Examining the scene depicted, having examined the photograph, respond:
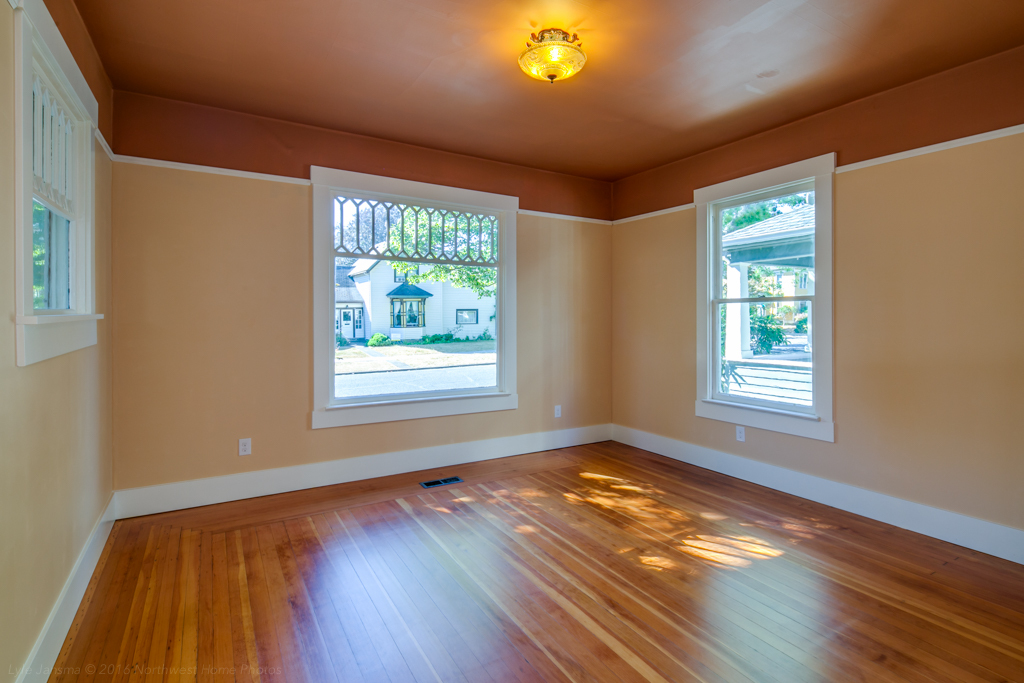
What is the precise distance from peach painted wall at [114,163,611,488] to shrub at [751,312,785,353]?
279cm

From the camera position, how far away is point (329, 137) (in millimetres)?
3871

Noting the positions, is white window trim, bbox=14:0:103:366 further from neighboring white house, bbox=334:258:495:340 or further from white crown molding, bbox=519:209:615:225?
white crown molding, bbox=519:209:615:225

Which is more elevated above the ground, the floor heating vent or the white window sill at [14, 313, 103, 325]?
the white window sill at [14, 313, 103, 325]

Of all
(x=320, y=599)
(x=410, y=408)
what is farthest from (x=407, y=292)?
(x=320, y=599)

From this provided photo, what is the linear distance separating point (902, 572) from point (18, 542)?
12.0 feet

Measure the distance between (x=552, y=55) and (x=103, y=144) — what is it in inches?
101

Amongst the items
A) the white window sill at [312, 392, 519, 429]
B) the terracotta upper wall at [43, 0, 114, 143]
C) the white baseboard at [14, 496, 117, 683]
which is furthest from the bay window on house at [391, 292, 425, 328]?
the white baseboard at [14, 496, 117, 683]

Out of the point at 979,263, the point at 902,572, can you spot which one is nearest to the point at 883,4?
the point at 979,263

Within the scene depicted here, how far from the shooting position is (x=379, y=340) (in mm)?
4199

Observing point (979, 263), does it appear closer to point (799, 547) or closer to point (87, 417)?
point (799, 547)

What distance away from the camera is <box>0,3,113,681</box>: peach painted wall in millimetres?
1473

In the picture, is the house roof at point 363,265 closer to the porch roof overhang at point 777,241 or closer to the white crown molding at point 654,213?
the white crown molding at point 654,213

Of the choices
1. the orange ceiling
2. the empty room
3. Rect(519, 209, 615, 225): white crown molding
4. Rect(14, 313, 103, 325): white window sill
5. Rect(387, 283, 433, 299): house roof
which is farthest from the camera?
Rect(519, 209, 615, 225): white crown molding

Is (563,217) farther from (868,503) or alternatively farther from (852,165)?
(868,503)
